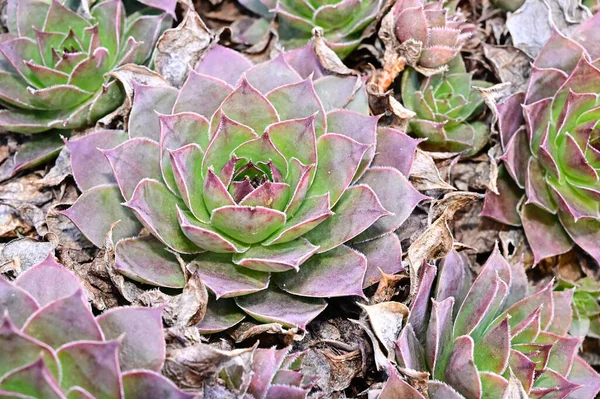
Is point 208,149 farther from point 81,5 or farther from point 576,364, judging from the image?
point 576,364

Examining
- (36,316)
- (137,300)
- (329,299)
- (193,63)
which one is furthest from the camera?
(193,63)

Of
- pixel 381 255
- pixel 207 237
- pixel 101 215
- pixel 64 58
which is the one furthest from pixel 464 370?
pixel 64 58

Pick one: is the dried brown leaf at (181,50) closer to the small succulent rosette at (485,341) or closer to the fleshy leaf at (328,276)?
the fleshy leaf at (328,276)

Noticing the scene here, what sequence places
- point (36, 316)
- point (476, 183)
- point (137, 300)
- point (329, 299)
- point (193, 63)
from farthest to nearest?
point (476, 183) → point (193, 63) → point (329, 299) → point (137, 300) → point (36, 316)

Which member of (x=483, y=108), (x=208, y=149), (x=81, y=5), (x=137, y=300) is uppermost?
(x=81, y=5)

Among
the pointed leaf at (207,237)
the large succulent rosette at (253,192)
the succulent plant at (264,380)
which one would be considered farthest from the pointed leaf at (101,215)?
the succulent plant at (264,380)

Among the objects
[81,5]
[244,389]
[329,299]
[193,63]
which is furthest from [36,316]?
[81,5]
